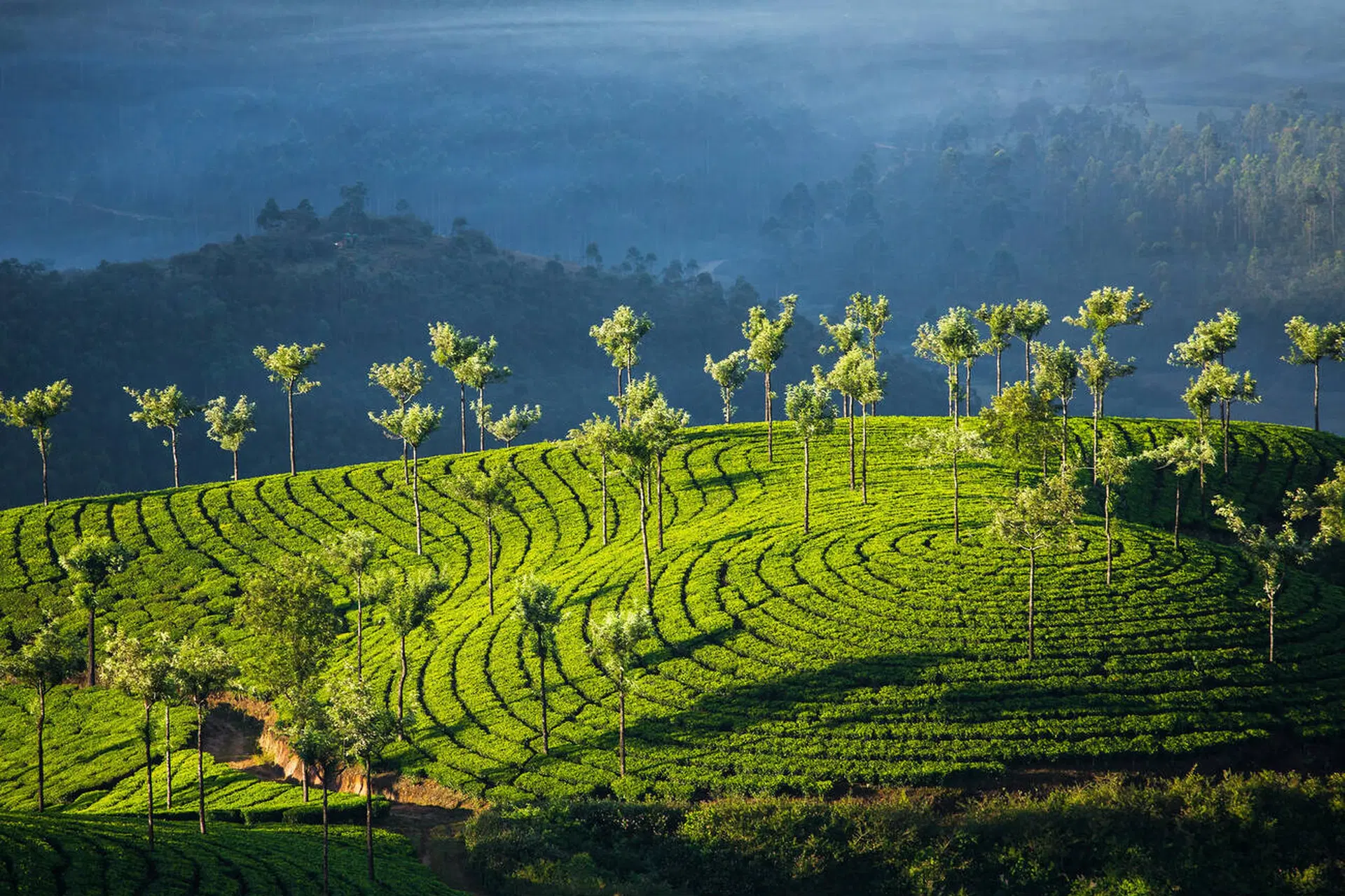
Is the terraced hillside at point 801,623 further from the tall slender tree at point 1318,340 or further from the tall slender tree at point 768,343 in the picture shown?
the tall slender tree at point 1318,340

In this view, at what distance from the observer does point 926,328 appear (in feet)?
315

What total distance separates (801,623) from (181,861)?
35798 mm

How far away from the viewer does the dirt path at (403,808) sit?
49.9 metres

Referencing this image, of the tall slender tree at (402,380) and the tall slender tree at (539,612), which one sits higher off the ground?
the tall slender tree at (402,380)

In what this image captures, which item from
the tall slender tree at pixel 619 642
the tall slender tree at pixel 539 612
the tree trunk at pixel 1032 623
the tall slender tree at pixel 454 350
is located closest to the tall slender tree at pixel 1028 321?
the tree trunk at pixel 1032 623

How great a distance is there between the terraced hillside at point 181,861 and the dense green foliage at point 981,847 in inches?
203

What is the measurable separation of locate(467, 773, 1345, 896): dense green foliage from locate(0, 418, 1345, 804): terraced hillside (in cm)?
348

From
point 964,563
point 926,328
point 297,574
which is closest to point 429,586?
point 297,574

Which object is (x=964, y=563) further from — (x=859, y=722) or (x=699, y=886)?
(x=699, y=886)

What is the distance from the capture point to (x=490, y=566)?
75.4 metres

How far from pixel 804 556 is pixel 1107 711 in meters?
23.9

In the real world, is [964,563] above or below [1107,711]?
above

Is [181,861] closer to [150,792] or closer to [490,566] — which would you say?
[150,792]

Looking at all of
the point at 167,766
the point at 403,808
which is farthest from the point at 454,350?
the point at 167,766
